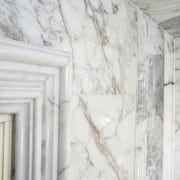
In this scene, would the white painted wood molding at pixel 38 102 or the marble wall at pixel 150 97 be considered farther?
the marble wall at pixel 150 97

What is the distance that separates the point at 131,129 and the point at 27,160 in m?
0.61

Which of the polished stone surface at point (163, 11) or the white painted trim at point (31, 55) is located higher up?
the polished stone surface at point (163, 11)

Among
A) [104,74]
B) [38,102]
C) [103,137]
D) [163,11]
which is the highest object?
[163,11]

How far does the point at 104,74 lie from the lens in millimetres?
882

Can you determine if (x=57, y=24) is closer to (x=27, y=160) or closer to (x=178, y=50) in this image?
(x=27, y=160)

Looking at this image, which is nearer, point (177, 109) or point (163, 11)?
point (163, 11)

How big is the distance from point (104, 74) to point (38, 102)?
1.16 ft

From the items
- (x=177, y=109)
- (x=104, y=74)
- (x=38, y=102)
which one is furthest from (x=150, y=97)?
(x=38, y=102)

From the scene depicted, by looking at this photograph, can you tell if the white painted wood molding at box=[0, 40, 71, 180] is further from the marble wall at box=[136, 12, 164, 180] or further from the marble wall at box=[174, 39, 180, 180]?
the marble wall at box=[174, 39, 180, 180]

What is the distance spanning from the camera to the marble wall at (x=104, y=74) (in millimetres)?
621

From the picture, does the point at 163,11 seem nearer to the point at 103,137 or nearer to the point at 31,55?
the point at 103,137

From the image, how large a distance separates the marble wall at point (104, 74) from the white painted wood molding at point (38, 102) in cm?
5

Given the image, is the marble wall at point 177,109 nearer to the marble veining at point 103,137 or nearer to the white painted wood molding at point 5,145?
the marble veining at point 103,137

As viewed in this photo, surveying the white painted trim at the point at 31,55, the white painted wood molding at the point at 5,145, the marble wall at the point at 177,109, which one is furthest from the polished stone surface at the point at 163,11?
the white painted wood molding at the point at 5,145
